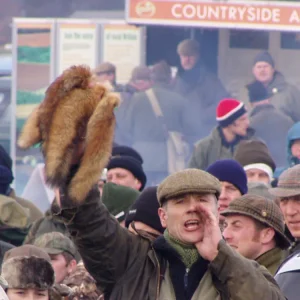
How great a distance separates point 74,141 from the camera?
5.16 metres

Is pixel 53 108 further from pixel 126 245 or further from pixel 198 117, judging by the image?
pixel 198 117

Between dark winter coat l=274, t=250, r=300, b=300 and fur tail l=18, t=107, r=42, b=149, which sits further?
dark winter coat l=274, t=250, r=300, b=300

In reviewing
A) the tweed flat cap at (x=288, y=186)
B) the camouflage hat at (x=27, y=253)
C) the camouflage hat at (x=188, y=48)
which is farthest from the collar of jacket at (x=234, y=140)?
the camouflage hat at (x=27, y=253)

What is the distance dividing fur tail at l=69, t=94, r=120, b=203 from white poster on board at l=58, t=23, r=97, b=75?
6.54 meters

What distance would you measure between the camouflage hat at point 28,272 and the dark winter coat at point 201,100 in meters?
5.04

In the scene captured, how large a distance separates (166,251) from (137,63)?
651 cm

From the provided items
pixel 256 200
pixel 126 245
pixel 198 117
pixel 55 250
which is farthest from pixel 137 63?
pixel 126 245

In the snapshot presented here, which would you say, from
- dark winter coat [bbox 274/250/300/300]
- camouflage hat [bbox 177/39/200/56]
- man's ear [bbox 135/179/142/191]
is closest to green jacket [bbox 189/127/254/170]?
camouflage hat [bbox 177/39/200/56]

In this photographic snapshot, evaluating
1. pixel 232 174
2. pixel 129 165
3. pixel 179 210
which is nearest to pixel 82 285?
pixel 232 174

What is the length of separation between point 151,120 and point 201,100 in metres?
0.49

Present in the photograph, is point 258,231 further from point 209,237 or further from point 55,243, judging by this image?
point 55,243

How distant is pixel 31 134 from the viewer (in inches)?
204

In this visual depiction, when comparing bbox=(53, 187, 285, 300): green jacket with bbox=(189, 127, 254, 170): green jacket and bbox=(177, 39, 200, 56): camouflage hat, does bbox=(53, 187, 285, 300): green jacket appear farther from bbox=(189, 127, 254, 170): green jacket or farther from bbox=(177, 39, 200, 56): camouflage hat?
bbox=(177, 39, 200, 56): camouflage hat

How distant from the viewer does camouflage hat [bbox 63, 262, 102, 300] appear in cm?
745
